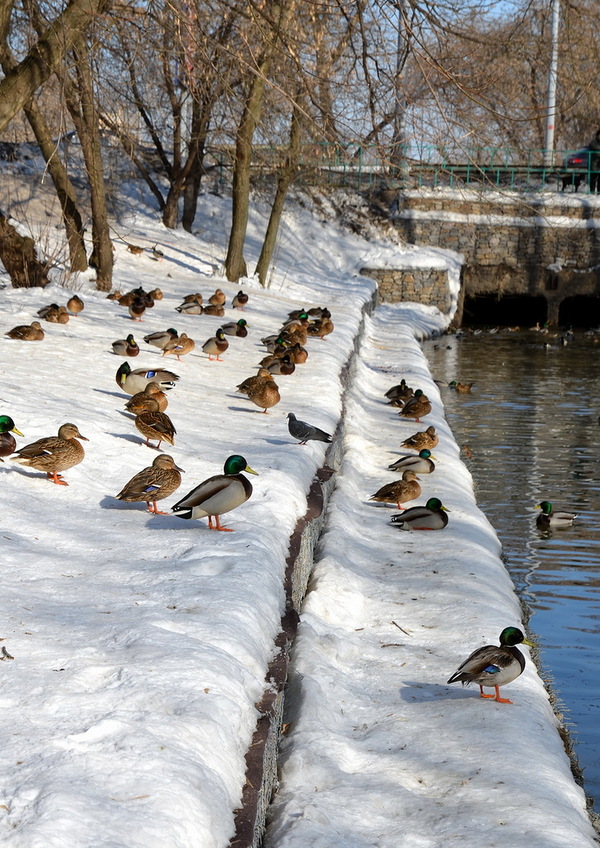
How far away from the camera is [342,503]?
11.0 m

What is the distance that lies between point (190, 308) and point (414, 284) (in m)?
17.1

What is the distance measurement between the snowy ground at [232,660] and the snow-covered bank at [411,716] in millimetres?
19

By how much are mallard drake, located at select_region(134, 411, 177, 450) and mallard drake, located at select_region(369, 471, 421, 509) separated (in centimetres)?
276

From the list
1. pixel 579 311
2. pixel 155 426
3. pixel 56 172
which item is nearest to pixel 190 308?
pixel 56 172

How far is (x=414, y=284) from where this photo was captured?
36188 millimetres

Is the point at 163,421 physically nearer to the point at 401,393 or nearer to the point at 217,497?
the point at 217,497

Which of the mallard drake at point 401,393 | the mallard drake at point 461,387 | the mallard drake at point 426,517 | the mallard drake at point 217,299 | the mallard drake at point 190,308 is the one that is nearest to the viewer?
the mallard drake at point 426,517

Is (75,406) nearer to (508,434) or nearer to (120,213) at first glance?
(508,434)

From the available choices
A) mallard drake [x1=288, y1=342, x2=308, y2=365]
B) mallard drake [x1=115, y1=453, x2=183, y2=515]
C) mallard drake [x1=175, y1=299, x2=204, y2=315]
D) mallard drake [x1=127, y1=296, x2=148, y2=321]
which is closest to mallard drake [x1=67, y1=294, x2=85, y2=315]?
mallard drake [x1=127, y1=296, x2=148, y2=321]

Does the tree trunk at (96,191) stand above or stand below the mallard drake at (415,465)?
above

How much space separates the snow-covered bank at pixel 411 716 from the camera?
207 inches

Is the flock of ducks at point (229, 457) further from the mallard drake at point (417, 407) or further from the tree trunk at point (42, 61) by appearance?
the tree trunk at point (42, 61)

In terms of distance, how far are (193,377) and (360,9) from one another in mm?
7734

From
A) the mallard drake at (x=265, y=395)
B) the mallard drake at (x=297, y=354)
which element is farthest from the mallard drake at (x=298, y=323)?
the mallard drake at (x=265, y=395)
